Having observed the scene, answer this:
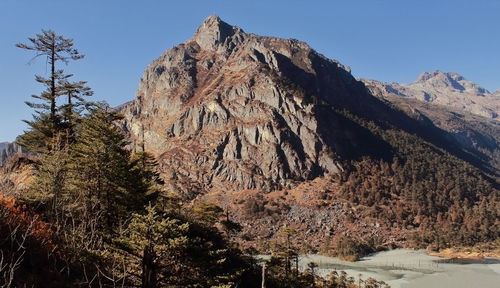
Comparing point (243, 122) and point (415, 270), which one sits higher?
point (243, 122)

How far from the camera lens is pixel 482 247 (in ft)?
326

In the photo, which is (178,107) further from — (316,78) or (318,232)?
(318,232)

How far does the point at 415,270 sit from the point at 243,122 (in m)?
86.0

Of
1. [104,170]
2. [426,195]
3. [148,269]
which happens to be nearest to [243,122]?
[426,195]

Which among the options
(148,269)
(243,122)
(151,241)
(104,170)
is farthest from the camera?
(243,122)

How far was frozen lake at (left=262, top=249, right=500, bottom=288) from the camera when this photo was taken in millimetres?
69688

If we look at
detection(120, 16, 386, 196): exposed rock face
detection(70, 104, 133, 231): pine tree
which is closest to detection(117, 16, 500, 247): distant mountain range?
detection(120, 16, 386, 196): exposed rock face

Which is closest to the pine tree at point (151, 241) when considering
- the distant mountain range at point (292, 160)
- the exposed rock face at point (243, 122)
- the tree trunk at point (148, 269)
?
the tree trunk at point (148, 269)

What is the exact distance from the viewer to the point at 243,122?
142125 millimetres

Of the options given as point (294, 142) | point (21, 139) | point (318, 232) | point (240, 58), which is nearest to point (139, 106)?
point (240, 58)

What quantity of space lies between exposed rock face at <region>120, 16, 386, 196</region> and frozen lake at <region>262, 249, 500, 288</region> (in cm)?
4304

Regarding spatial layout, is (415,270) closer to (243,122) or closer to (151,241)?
(243,122)

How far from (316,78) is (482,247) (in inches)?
4397

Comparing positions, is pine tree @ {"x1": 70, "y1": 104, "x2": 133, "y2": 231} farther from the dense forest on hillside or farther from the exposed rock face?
the exposed rock face
